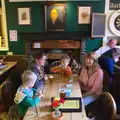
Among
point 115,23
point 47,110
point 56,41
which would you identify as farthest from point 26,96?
point 115,23

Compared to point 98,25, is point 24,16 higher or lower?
higher

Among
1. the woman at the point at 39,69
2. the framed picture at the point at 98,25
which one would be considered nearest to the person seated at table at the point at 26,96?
the woman at the point at 39,69

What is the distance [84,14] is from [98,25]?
43 cm

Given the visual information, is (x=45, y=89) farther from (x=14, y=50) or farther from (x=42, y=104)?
(x=14, y=50)

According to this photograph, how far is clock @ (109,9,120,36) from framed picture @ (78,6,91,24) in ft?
1.83

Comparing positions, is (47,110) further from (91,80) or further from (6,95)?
(91,80)

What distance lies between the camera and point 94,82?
2.71m

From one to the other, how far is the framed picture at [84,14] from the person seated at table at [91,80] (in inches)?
79.7

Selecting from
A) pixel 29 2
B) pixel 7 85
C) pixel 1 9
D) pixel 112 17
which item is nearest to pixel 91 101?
pixel 7 85

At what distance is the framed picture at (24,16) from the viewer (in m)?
4.64

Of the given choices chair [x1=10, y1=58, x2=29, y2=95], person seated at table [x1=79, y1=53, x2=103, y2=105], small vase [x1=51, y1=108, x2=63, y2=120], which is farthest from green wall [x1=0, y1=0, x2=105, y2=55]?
small vase [x1=51, y1=108, x2=63, y2=120]

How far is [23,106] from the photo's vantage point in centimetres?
200

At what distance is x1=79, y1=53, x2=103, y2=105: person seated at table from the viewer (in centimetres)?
268

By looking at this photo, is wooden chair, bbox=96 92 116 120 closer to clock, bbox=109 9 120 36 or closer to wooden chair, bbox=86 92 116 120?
wooden chair, bbox=86 92 116 120
